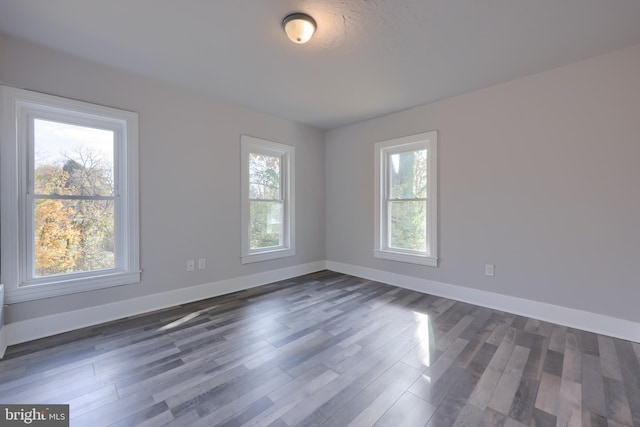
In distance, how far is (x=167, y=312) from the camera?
3020 millimetres

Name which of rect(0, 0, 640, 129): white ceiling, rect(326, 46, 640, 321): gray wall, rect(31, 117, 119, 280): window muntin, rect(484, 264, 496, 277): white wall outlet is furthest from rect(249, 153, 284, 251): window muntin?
rect(484, 264, 496, 277): white wall outlet

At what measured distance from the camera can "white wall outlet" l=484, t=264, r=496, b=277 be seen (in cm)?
319

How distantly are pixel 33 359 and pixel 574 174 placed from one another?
16.4 ft

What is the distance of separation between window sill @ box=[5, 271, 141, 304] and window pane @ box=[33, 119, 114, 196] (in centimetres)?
85

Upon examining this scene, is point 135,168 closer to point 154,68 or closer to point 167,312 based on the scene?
point 154,68

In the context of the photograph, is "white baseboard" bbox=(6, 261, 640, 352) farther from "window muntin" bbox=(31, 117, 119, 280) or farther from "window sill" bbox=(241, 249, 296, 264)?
"window muntin" bbox=(31, 117, 119, 280)

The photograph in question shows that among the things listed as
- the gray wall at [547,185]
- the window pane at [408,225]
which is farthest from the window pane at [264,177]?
the gray wall at [547,185]

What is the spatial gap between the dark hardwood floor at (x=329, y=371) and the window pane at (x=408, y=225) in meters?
1.15

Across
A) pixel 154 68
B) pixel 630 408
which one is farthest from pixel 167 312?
pixel 630 408

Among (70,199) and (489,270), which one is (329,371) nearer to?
(489,270)

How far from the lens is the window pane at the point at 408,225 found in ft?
12.7

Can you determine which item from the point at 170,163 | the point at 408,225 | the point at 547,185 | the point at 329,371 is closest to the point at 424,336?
the point at 329,371

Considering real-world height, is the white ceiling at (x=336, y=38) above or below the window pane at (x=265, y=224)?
above

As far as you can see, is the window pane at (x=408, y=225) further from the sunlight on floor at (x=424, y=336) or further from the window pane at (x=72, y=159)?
the window pane at (x=72, y=159)
